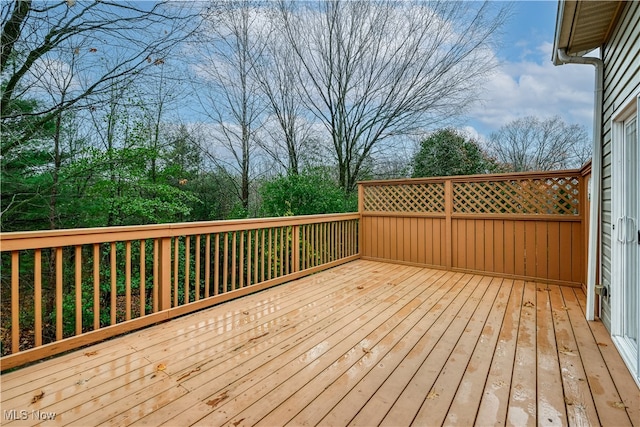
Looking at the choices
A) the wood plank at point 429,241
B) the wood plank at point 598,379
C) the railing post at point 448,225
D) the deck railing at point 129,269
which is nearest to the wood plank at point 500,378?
the wood plank at point 598,379

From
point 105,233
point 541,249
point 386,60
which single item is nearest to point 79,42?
point 105,233

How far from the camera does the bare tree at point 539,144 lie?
27.3 ft

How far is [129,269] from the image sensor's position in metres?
2.42

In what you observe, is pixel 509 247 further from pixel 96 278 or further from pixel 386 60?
pixel 386 60

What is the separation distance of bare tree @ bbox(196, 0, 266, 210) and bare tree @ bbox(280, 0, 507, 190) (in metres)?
0.93

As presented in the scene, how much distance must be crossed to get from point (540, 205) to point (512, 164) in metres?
5.92

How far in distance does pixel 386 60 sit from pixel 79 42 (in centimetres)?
603

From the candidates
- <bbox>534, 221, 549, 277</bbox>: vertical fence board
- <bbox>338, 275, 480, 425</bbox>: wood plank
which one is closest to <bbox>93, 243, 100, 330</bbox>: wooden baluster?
<bbox>338, 275, 480, 425</bbox>: wood plank

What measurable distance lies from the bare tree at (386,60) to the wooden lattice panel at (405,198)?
2.08 meters

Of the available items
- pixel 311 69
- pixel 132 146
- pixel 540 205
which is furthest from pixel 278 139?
pixel 540 205

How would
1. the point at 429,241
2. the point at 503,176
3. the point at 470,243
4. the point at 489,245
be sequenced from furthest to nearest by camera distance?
the point at 429,241
the point at 470,243
the point at 489,245
the point at 503,176

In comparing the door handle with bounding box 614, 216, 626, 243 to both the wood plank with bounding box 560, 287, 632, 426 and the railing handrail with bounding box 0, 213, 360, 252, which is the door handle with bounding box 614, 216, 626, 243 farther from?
the railing handrail with bounding box 0, 213, 360, 252

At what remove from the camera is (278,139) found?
766 cm

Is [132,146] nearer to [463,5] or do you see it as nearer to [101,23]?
[101,23]
